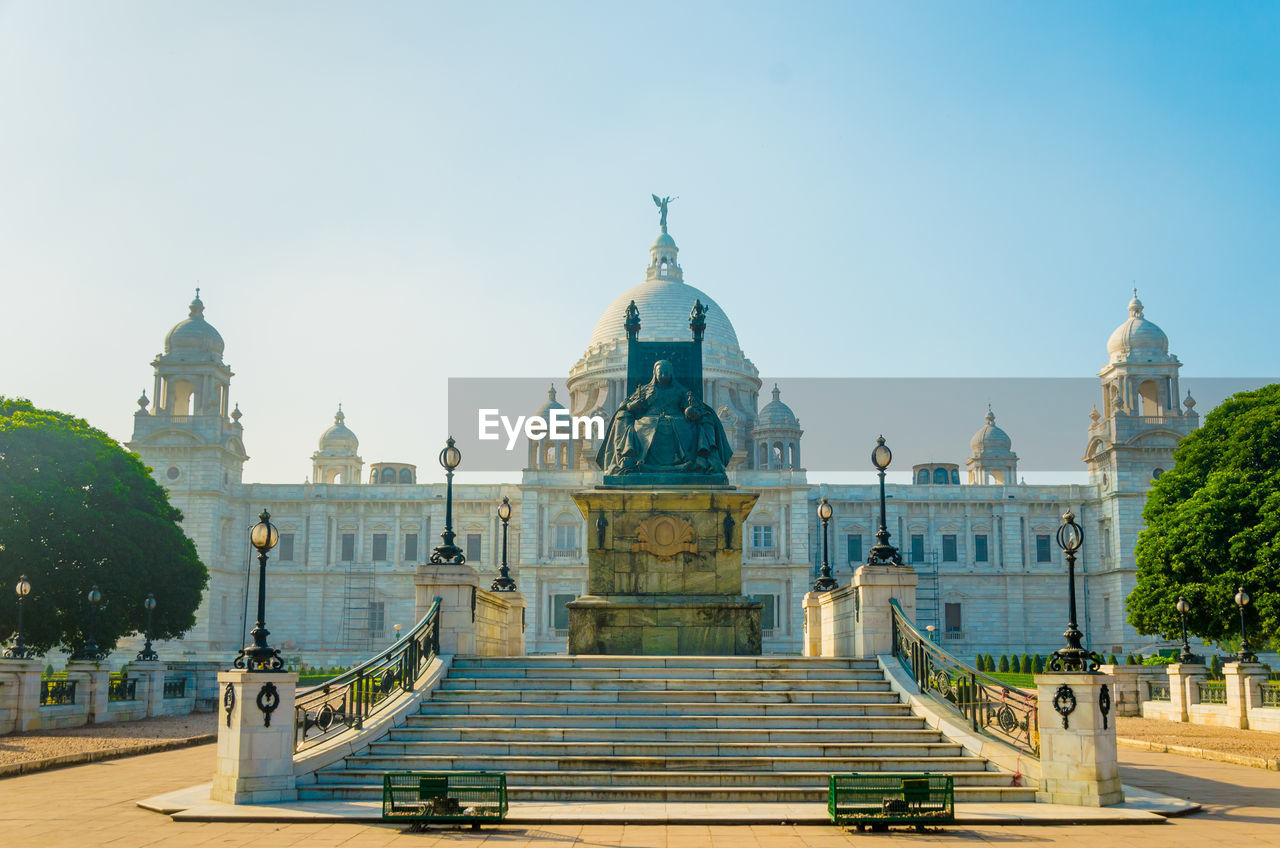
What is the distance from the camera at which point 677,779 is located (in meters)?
15.9

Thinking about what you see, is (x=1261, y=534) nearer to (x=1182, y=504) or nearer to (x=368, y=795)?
(x=1182, y=504)

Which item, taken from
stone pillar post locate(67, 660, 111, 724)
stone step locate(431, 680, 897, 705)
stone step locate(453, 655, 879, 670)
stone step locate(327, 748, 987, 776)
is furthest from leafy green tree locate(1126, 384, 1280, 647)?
stone pillar post locate(67, 660, 111, 724)

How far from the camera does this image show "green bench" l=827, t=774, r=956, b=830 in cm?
1352

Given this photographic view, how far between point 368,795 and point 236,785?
5.24 ft

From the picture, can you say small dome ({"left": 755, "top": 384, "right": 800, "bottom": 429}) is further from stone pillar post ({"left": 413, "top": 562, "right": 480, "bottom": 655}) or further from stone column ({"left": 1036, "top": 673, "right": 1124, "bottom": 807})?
stone column ({"left": 1036, "top": 673, "right": 1124, "bottom": 807})

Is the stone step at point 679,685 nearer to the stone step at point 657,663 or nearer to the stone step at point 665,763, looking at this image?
the stone step at point 657,663

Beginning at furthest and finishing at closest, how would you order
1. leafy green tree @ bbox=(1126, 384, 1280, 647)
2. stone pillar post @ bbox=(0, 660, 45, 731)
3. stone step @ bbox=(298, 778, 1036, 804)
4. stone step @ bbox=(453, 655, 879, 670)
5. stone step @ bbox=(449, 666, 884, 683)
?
leafy green tree @ bbox=(1126, 384, 1280, 647) < stone pillar post @ bbox=(0, 660, 45, 731) < stone step @ bbox=(453, 655, 879, 670) < stone step @ bbox=(449, 666, 884, 683) < stone step @ bbox=(298, 778, 1036, 804)

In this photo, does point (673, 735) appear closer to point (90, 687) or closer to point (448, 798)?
point (448, 798)

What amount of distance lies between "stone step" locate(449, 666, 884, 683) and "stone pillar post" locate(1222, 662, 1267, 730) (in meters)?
14.9

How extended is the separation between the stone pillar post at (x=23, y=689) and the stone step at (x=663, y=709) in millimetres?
14082

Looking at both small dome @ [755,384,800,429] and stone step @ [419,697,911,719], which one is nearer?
stone step @ [419,697,911,719]

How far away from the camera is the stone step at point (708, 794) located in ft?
50.3

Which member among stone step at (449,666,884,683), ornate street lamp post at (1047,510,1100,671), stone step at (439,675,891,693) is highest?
ornate street lamp post at (1047,510,1100,671)

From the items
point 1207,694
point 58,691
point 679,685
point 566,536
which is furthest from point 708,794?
point 566,536
